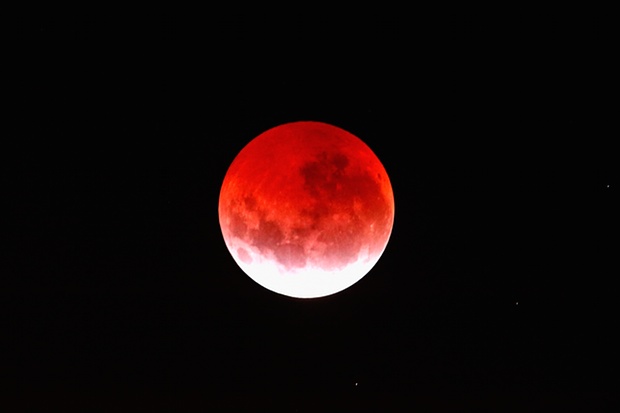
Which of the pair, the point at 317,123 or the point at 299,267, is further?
the point at 317,123

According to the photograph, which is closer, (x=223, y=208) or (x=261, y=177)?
(x=261, y=177)

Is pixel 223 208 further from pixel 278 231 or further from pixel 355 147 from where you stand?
pixel 355 147

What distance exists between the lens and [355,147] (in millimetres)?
8141

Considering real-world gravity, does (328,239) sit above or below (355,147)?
below

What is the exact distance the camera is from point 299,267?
25.2 feet

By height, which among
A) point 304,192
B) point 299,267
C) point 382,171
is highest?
point 382,171

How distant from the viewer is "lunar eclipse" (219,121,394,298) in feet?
24.7

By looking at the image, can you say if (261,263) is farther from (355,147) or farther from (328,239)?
(355,147)

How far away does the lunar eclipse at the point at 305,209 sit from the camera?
7.54 metres

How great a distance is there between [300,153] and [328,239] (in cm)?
101

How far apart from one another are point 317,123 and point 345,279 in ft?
6.19

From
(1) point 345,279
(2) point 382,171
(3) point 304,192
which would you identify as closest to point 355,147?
(2) point 382,171

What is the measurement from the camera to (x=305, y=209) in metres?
7.50

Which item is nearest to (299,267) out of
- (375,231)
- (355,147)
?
(375,231)
